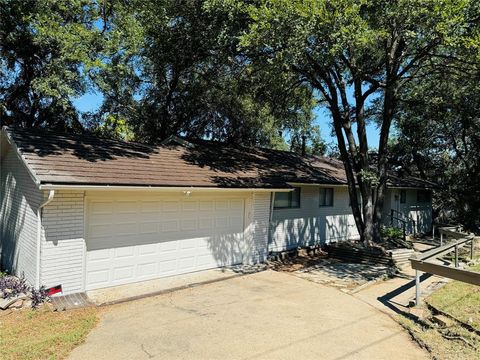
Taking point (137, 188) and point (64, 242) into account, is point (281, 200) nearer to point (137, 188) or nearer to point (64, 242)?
point (137, 188)

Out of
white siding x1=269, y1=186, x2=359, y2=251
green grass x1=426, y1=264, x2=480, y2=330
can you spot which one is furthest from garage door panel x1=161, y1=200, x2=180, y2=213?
green grass x1=426, y1=264, x2=480, y2=330

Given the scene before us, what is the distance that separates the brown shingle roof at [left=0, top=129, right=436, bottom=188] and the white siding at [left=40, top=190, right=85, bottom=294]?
59cm

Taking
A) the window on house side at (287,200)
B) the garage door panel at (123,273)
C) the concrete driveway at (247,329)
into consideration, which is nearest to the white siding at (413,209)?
the window on house side at (287,200)

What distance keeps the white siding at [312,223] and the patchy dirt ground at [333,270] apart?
111 centimetres

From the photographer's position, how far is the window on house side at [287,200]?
14484 mm

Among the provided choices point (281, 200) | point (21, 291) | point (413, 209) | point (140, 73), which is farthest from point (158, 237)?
point (413, 209)

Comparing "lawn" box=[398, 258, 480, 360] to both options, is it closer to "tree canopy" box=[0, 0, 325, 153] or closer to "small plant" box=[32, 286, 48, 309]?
A: "small plant" box=[32, 286, 48, 309]

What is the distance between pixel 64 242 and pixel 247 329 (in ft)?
14.5

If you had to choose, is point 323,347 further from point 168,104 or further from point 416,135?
point 416,135

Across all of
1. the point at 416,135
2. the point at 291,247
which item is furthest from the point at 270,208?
the point at 416,135

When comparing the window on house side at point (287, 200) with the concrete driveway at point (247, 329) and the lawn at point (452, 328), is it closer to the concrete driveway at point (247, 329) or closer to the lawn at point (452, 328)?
the concrete driveway at point (247, 329)

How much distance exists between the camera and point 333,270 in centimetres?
1214

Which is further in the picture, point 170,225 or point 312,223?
point 312,223

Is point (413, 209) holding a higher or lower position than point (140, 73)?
lower
